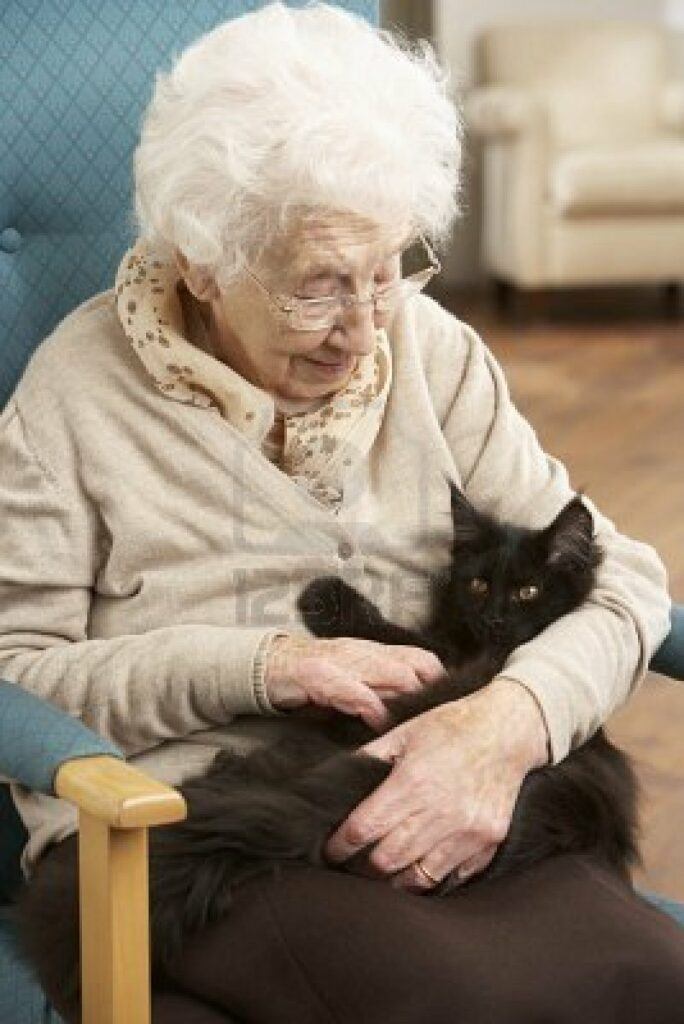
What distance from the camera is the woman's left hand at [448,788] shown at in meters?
1.62

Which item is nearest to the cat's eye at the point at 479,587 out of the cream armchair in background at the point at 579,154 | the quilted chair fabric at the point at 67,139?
the quilted chair fabric at the point at 67,139

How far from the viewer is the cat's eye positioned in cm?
192

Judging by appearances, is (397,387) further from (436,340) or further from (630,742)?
(630,742)

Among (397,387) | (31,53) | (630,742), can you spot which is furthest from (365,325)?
(630,742)

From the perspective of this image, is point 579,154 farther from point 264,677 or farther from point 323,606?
point 264,677

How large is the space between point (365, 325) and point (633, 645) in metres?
0.39

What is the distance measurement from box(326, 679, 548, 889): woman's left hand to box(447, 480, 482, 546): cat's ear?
22cm

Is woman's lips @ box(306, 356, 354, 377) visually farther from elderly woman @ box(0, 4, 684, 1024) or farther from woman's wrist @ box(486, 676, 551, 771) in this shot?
woman's wrist @ box(486, 676, 551, 771)

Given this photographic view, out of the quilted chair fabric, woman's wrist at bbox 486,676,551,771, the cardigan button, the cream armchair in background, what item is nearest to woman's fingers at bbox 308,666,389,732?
woman's wrist at bbox 486,676,551,771

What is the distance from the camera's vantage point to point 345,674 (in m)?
1.74

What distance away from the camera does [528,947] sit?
1553mm

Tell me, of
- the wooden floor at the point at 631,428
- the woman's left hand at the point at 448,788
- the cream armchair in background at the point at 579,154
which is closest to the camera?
the woman's left hand at the point at 448,788

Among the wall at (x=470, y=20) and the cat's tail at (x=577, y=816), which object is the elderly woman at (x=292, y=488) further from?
the wall at (x=470, y=20)

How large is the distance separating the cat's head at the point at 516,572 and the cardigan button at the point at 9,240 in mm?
523
